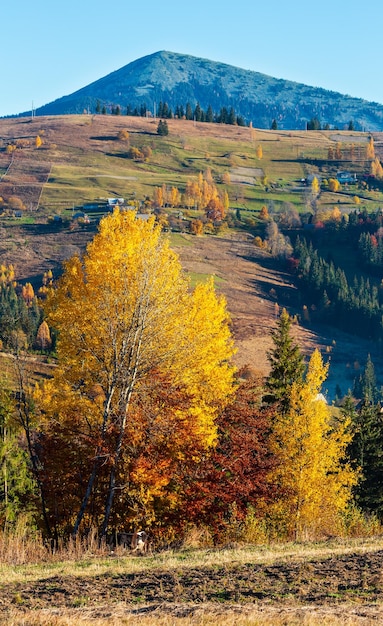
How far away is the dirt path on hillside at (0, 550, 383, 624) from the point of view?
12.0 m

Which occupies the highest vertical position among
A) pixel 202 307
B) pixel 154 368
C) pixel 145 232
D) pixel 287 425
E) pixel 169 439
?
pixel 145 232

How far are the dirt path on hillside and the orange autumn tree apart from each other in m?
7.23

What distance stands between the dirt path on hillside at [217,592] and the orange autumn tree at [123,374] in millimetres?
7234

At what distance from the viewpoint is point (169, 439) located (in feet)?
76.0

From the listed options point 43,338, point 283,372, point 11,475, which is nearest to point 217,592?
point 283,372

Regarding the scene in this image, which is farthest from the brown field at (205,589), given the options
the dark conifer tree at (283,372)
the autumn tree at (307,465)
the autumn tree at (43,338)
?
the autumn tree at (43,338)

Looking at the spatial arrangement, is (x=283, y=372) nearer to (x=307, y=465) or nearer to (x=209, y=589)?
(x=307, y=465)

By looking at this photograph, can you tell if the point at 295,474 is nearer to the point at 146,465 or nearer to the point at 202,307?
the point at 202,307

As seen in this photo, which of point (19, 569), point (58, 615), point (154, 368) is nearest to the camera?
point (58, 615)

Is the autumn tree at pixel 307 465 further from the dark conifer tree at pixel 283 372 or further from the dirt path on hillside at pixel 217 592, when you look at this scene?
the dirt path on hillside at pixel 217 592

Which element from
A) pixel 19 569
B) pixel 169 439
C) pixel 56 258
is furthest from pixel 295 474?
pixel 56 258

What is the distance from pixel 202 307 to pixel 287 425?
10061 millimetres

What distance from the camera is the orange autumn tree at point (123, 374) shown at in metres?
22.5

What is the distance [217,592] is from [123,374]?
1029cm
